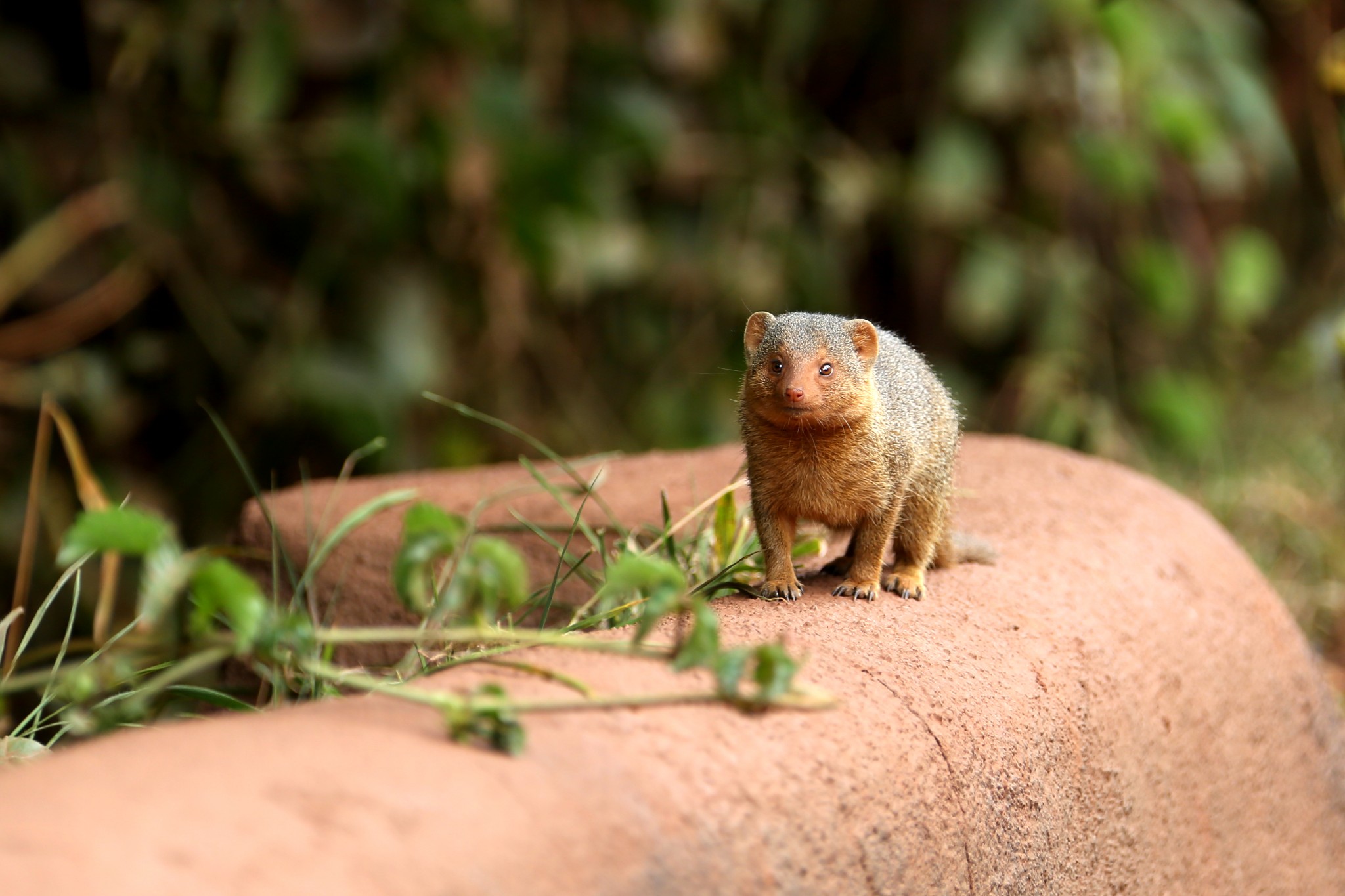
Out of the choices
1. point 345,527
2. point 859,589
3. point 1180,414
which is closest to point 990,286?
point 1180,414

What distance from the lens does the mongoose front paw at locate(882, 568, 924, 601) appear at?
246 cm

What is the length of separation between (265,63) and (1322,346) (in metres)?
3.22

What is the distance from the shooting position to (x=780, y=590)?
2.41 m

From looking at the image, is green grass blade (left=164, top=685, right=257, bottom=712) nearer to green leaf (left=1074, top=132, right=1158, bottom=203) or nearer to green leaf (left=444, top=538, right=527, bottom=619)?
green leaf (left=444, top=538, right=527, bottom=619)

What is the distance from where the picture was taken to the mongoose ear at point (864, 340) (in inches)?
102

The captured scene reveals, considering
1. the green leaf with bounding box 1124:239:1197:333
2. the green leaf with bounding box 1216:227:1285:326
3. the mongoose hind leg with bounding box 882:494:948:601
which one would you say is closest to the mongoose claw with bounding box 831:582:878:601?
the mongoose hind leg with bounding box 882:494:948:601

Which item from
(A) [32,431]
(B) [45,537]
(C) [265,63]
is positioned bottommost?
(B) [45,537]

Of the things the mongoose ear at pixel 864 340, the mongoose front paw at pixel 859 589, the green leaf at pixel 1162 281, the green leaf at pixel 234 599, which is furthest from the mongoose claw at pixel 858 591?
the green leaf at pixel 1162 281

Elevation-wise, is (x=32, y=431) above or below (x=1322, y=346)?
below

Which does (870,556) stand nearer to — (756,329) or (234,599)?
(756,329)

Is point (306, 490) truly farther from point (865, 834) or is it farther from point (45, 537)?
point (45, 537)

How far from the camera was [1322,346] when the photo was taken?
3752 mm

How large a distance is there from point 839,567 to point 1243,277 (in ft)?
12.6

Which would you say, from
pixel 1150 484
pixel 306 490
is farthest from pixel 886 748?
pixel 1150 484
